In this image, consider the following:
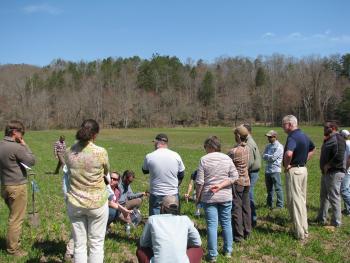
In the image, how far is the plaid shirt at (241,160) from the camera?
7.78 m

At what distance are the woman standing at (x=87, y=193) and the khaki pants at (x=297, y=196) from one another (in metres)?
3.97

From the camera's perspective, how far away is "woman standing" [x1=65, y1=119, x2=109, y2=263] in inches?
215

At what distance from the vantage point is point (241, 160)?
7793mm

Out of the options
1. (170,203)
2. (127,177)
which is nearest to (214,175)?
(170,203)

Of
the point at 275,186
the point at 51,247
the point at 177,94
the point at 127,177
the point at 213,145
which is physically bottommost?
the point at 51,247

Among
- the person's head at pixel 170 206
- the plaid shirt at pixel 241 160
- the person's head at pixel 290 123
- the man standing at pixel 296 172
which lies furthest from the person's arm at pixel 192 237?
the person's head at pixel 290 123

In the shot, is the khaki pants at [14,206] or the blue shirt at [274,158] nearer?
the khaki pants at [14,206]

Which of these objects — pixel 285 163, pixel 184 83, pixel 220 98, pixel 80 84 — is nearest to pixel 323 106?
pixel 220 98

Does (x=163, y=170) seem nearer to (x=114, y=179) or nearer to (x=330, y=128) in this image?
(x=114, y=179)

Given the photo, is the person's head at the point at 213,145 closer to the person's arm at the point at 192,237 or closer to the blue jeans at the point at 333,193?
the person's arm at the point at 192,237

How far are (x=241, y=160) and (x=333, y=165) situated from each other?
2.34 m

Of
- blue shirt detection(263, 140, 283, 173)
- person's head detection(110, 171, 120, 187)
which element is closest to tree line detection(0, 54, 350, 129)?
blue shirt detection(263, 140, 283, 173)

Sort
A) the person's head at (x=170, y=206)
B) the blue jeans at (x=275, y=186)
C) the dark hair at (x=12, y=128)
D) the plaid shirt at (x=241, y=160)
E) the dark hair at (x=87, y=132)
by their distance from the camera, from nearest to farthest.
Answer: the person's head at (x=170, y=206) → the dark hair at (x=87, y=132) → the dark hair at (x=12, y=128) → the plaid shirt at (x=241, y=160) → the blue jeans at (x=275, y=186)

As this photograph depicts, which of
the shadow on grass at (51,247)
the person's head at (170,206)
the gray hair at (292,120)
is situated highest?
the gray hair at (292,120)
